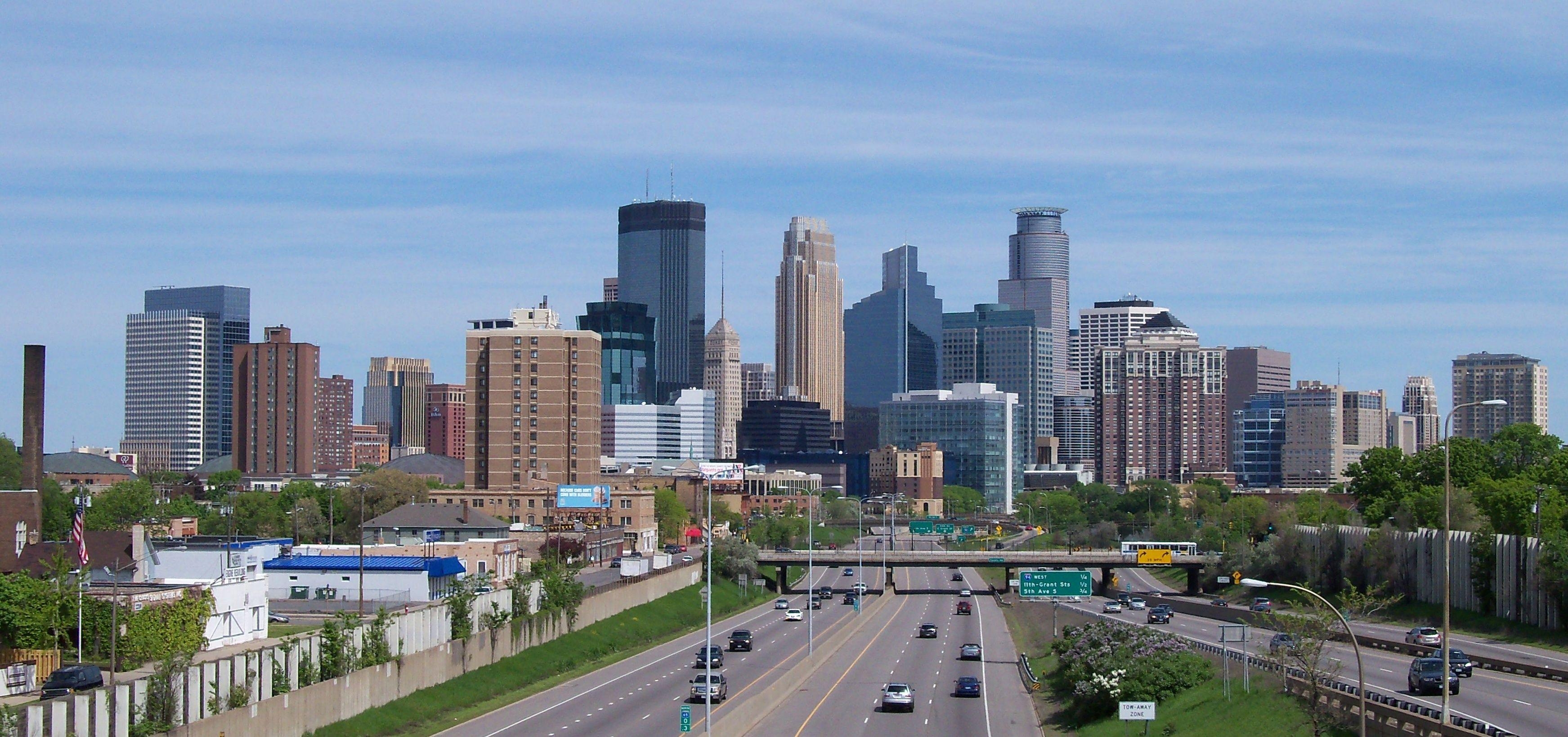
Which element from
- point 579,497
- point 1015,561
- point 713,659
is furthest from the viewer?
point 579,497

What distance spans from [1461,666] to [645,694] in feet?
128

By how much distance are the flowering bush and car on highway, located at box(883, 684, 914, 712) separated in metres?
7.31

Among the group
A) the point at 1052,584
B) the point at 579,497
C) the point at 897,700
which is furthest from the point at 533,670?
the point at 579,497

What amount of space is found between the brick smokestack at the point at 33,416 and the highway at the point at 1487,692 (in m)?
85.7

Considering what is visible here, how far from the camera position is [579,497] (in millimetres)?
189500

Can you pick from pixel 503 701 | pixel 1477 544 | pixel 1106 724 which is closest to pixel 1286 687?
pixel 1106 724

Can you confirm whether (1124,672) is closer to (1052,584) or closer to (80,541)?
(1052,584)

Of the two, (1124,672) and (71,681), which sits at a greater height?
(71,681)

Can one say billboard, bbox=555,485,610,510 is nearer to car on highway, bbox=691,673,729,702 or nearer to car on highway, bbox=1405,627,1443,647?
car on highway, bbox=691,673,729,702

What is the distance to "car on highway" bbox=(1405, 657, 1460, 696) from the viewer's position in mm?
63656

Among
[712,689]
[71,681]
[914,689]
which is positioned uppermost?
[71,681]

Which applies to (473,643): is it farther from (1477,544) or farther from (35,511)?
(1477,544)

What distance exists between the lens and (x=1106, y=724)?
242 ft

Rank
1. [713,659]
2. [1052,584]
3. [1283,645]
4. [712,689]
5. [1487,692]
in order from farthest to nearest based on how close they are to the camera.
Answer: [1052,584] < [713,659] < [712,689] < [1283,645] < [1487,692]
